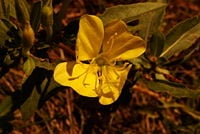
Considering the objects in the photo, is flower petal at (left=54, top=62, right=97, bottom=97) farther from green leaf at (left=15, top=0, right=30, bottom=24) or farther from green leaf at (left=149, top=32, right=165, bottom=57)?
green leaf at (left=149, top=32, right=165, bottom=57)

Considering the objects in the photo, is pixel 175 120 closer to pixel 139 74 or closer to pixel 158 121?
pixel 158 121

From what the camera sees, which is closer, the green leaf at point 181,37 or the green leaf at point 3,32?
the green leaf at point 3,32

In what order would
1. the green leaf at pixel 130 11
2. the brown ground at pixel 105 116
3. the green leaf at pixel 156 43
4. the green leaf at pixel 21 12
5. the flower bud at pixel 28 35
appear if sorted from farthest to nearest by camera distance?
the brown ground at pixel 105 116 < the green leaf at pixel 156 43 < the green leaf at pixel 130 11 < the green leaf at pixel 21 12 < the flower bud at pixel 28 35

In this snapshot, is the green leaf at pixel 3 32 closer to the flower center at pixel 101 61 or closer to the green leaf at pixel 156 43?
the flower center at pixel 101 61

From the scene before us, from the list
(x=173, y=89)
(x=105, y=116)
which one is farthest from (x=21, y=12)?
(x=105, y=116)

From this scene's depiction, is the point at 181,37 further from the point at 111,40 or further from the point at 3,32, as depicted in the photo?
the point at 3,32

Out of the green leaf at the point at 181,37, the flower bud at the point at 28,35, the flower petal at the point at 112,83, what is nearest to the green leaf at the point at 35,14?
the flower bud at the point at 28,35
